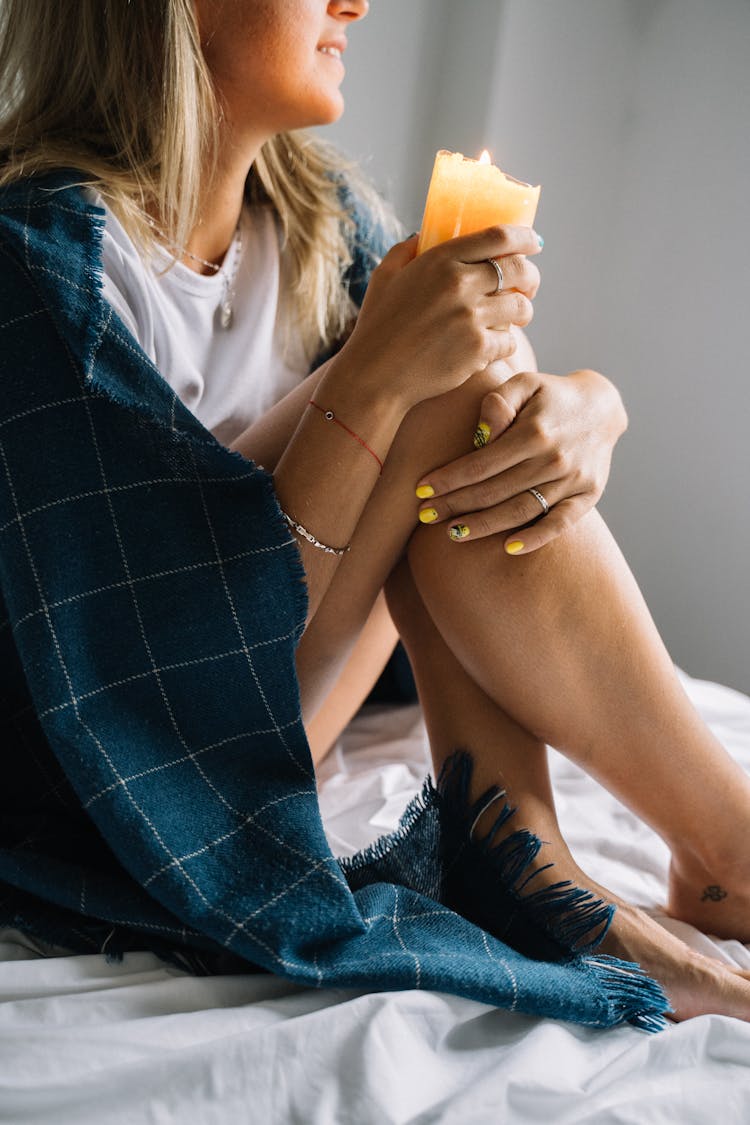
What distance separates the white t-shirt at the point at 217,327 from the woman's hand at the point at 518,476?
1.13 ft

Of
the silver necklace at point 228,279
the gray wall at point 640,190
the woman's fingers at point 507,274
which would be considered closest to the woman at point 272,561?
the woman's fingers at point 507,274

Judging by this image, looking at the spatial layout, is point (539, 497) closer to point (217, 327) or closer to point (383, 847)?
point (383, 847)

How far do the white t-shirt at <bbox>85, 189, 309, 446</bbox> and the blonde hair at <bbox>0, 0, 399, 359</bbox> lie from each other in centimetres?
4

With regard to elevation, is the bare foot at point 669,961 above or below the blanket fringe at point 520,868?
below

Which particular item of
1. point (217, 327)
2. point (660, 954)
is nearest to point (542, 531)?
point (660, 954)

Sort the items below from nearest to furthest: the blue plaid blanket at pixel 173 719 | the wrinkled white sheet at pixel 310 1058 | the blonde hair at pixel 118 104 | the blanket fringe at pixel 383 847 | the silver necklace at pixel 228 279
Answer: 1. the wrinkled white sheet at pixel 310 1058
2. the blue plaid blanket at pixel 173 719
3. the blanket fringe at pixel 383 847
4. the blonde hair at pixel 118 104
5. the silver necklace at pixel 228 279

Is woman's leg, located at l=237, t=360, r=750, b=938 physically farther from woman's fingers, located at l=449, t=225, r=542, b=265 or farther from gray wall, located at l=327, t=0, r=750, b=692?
gray wall, located at l=327, t=0, r=750, b=692

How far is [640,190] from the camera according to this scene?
6.54 feet

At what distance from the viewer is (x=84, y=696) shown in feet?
2.55

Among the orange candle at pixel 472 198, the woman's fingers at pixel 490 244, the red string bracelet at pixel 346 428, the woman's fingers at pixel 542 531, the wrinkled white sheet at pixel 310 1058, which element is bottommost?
the wrinkled white sheet at pixel 310 1058

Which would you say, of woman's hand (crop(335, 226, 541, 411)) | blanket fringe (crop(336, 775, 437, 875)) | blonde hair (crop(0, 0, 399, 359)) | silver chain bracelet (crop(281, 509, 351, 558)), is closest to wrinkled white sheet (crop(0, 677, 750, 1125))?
blanket fringe (crop(336, 775, 437, 875))

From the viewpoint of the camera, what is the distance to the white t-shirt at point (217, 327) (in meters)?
1.01

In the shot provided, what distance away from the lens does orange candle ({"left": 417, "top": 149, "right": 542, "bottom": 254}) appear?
81cm

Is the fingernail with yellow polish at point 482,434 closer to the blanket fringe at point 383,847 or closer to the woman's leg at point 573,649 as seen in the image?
the woman's leg at point 573,649
